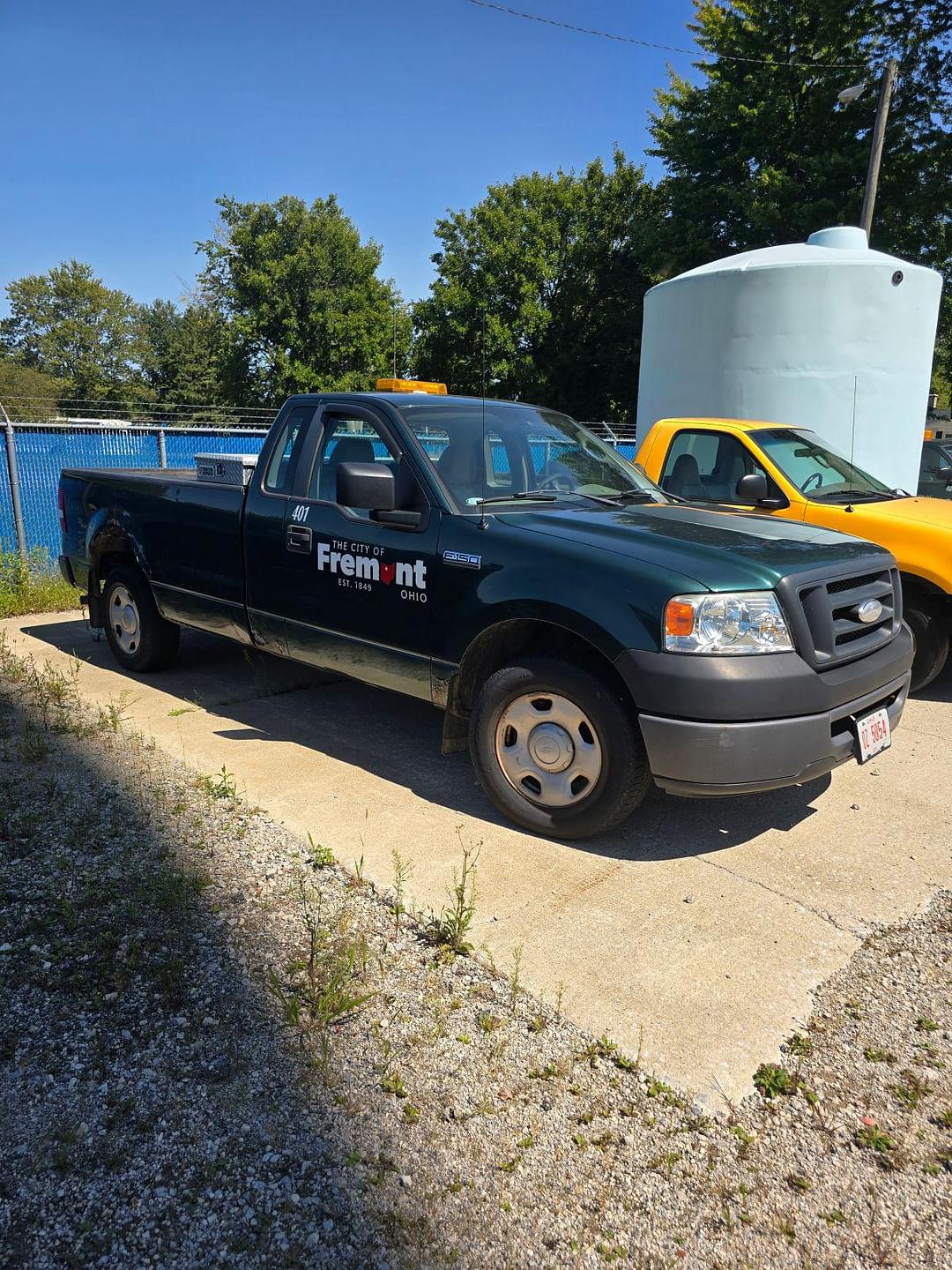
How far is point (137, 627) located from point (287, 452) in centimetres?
203

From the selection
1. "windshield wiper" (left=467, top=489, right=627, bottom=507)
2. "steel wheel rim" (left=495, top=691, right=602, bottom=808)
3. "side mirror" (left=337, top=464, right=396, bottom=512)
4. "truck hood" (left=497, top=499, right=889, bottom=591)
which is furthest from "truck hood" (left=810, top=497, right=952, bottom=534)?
"side mirror" (left=337, top=464, right=396, bottom=512)

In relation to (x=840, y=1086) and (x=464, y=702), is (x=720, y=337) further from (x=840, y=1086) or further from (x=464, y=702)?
(x=840, y=1086)

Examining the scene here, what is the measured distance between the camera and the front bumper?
333 cm

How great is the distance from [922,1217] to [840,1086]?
43 cm

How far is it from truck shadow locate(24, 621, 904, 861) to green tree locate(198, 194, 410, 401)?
35.8m

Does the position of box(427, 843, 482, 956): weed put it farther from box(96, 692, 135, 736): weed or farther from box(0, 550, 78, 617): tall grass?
box(0, 550, 78, 617): tall grass

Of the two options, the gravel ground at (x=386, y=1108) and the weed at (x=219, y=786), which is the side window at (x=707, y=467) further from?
the weed at (x=219, y=786)

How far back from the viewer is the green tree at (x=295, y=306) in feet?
141

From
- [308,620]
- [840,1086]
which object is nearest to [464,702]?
[308,620]

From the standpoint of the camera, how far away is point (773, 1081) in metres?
2.48

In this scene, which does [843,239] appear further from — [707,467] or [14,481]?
[14,481]

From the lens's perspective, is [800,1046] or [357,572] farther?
[357,572]

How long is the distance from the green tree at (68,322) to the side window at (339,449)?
308 feet

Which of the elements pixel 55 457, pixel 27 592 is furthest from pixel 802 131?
pixel 27 592
